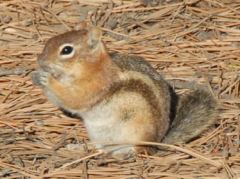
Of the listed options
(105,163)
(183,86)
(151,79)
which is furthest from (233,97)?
(105,163)

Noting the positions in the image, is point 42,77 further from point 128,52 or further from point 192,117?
point 128,52

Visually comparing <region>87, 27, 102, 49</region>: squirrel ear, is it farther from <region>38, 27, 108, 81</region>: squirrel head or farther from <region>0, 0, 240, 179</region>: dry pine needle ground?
<region>0, 0, 240, 179</region>: dry pine needle ground

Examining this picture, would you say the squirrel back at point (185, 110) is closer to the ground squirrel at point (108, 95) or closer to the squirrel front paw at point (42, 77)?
the ground squirrel at point (108, 95)

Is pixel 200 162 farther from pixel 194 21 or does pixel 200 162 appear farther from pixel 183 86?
pixel 194 21

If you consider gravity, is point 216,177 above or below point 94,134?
below

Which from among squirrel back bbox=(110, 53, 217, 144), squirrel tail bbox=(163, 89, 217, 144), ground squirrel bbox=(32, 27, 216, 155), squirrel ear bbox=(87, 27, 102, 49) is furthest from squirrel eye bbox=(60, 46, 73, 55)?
squirrel tail bbox=(163, 89, 217, 144)

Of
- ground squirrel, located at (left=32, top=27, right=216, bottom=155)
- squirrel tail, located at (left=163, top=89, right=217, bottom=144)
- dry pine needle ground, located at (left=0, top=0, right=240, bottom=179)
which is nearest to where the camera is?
dry pine needle ground, located at (left=0, top=0, right=240, bottom=179)

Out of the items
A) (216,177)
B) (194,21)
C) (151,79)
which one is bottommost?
(216,177)
